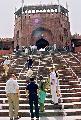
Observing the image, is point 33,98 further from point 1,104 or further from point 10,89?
point 1,104

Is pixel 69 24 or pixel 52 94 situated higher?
pixel 69 24

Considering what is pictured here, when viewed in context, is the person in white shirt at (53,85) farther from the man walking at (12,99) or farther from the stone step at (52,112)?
the man walking at (12,99)

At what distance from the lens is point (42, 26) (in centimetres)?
4331

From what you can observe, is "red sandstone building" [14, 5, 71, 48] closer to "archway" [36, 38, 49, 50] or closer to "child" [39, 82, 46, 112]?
"archway" [36, 38, 49, 50]

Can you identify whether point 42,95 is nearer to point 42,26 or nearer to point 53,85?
point 53,85

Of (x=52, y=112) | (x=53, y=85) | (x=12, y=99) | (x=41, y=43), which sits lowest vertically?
(x=52, y=112)

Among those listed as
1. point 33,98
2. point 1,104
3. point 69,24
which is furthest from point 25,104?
point 69,24

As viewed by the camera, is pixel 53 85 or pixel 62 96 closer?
pixel 53 85

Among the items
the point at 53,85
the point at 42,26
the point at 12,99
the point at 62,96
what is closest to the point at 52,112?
the point at 53,85

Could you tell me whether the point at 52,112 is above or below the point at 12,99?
below

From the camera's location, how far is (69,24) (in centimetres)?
4644

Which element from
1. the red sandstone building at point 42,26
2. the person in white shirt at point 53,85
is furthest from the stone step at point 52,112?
the red sandstone building at point 42,26

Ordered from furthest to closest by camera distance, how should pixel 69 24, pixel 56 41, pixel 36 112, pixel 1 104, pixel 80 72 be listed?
pixel 69 24 → pixel 56 41 → pixel 80 72 → pixel 1 104 → pixel 36 112

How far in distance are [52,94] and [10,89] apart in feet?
8.44
